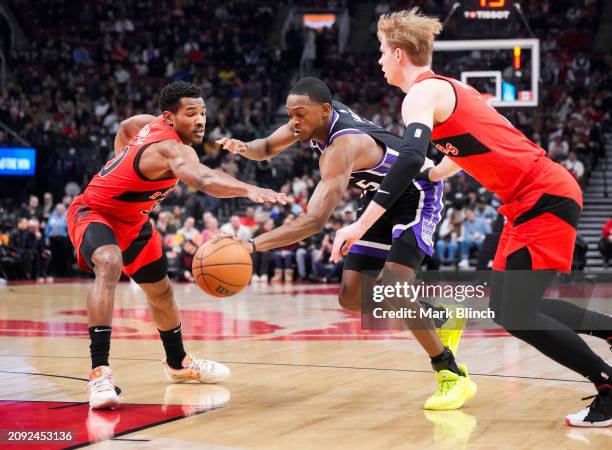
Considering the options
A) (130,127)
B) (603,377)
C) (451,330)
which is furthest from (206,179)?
(603,377)

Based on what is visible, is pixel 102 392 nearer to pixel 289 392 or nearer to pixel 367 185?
pixel 289 392

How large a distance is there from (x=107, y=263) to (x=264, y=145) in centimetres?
128

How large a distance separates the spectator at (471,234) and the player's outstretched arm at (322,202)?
1172 centimetres

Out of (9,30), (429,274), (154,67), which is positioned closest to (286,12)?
(154,67)

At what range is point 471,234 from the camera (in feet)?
54.5

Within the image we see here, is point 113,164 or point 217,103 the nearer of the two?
point 113,164

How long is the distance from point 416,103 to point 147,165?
5.86ft

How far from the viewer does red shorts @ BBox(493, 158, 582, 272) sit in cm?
453

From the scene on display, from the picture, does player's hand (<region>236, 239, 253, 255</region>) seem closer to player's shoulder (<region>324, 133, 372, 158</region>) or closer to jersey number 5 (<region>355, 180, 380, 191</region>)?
player's shoulder (<region>324, 133, 372, 158</region>)

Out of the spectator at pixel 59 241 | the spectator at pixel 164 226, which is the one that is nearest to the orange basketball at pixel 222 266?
the spectator at pixel 164 226

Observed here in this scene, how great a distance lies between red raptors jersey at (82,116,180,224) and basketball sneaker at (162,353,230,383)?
Result: 1010mm

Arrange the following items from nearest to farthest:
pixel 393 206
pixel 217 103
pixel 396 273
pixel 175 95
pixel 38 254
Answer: pixel 396 273 < pixel 393 206 < pixel 175 95 < pixel 38 254 < pixel 217 103

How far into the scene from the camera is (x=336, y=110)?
5.42m

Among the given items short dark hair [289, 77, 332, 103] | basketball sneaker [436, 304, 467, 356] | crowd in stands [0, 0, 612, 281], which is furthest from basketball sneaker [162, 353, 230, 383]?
crowd in stands [0, 0, 612, 281]
